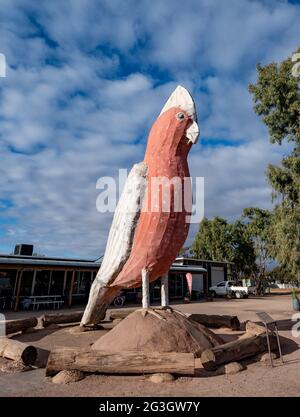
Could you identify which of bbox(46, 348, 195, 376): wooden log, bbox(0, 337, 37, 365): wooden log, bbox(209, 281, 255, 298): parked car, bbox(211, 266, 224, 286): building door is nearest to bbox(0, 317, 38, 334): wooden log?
bbox(0, 337, 37, 365): wooden log

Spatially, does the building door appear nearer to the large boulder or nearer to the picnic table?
the picnic table

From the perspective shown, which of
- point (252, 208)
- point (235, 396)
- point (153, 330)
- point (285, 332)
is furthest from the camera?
point (252, 208)

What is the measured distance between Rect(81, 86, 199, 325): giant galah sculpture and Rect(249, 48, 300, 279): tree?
462 inches

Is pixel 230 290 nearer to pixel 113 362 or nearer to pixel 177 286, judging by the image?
pixel 177 286

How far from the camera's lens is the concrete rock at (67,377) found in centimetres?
510

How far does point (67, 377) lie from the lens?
16.9 ft

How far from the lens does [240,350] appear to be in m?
6.41

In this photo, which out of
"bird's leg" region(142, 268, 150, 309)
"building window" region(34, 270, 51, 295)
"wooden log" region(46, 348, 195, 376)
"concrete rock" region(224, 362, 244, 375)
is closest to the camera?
"wooden log" region(46, 348, 195, 376)

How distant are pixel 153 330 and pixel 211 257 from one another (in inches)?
1354

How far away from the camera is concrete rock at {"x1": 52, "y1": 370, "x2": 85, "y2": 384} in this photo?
510cm

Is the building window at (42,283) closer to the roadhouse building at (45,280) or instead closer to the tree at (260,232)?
the roadhouse building at (45,280)

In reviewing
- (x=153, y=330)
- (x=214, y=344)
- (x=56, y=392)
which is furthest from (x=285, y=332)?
(x=56, y=392)

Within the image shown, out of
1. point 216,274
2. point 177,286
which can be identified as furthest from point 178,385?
point 216,274
